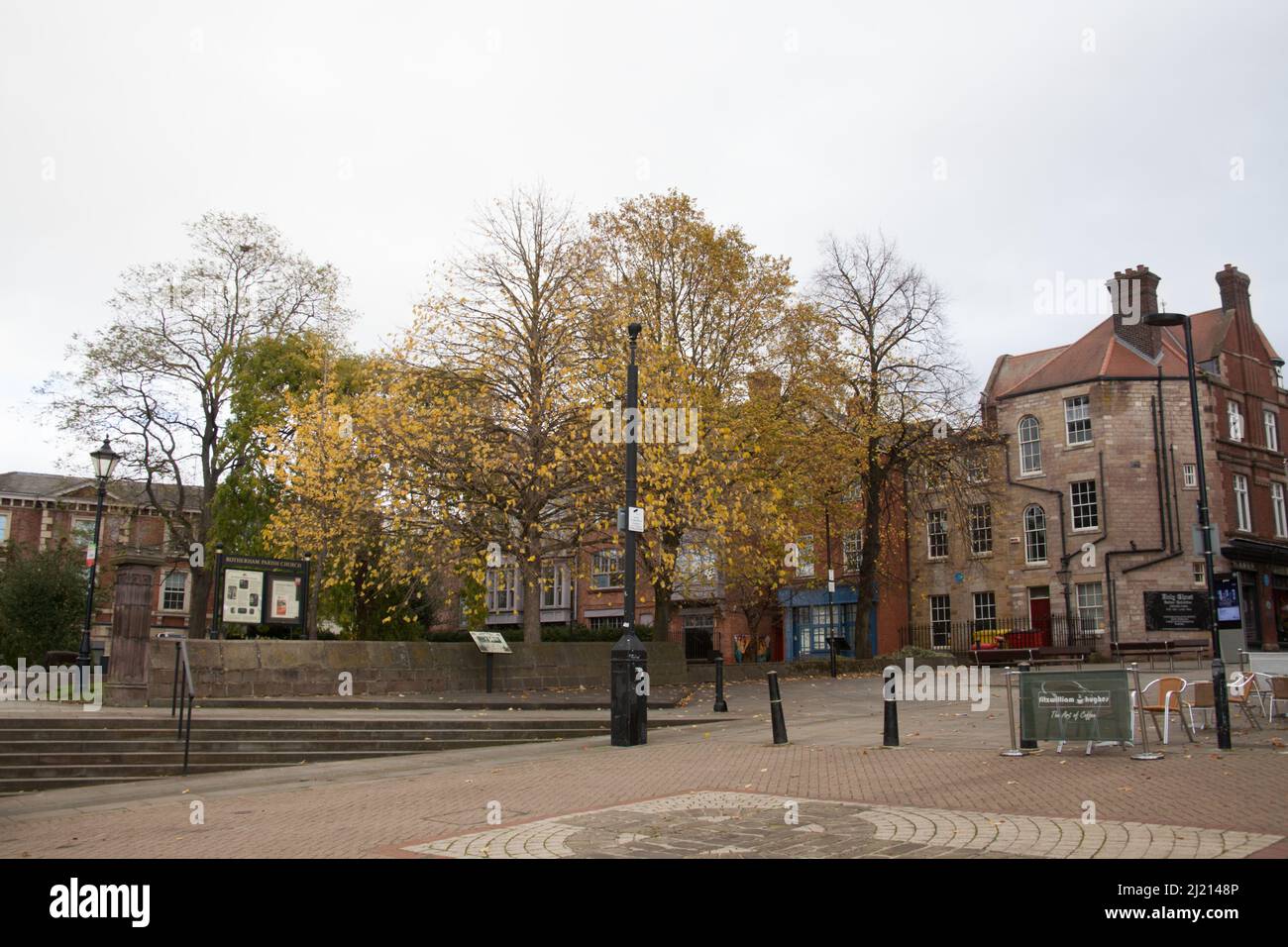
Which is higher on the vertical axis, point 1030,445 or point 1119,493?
point 1030,445

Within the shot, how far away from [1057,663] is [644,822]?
909 inches

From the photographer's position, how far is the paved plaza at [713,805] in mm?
7707

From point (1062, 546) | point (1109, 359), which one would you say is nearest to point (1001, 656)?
point (1062, 546)

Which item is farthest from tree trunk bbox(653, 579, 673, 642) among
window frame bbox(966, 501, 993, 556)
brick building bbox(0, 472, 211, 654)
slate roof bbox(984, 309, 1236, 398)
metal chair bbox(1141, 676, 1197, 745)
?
brick building bbox(0, 472, 211, 654)

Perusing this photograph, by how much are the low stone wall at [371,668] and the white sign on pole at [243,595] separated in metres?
0.98

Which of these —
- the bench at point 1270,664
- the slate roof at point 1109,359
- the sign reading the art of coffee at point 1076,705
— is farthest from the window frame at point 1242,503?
the sign reading the art of coffee at point 1076,705

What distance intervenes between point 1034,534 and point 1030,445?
12.1 feet

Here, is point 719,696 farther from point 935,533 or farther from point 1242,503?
point 1242,503

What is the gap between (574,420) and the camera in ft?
77.7

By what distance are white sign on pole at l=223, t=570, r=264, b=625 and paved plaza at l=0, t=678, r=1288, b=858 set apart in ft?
18.7

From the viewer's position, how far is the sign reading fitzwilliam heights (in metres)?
19.1

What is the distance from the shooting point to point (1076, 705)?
12680mm
